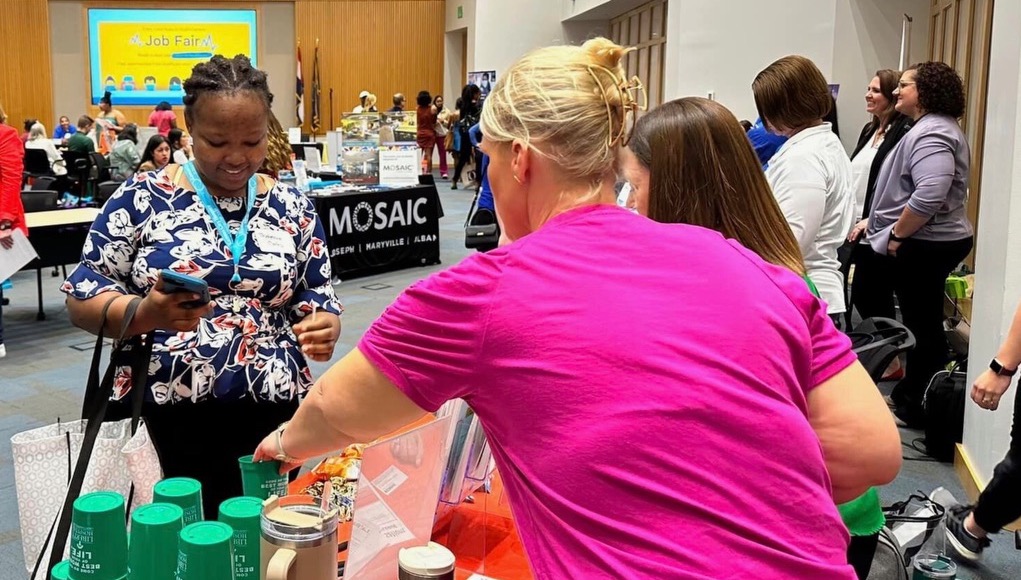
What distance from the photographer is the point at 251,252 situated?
193cm

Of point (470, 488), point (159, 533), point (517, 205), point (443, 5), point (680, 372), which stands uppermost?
point (443, 5)

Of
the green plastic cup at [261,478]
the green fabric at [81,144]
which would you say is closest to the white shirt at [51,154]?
the green fabric at [81,144]

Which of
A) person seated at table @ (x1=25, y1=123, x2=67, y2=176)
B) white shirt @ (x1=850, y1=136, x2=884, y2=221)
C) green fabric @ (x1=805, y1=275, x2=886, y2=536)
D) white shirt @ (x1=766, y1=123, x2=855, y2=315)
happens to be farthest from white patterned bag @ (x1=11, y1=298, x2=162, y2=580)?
person seated at table @ (x1=25, y1=123, x2=67, y2=176)

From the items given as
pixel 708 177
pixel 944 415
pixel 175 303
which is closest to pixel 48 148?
pixel 944 415

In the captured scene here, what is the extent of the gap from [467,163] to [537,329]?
15583 millimetres

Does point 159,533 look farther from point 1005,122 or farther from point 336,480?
point 1005,122

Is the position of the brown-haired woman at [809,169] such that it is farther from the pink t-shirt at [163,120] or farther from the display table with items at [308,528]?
the pink t-shirt at [163,120]

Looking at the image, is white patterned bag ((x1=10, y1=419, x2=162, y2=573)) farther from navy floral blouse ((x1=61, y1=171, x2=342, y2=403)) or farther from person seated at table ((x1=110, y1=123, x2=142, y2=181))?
person seated at table ((x1=110, y1=123, x2=142, y2=181))

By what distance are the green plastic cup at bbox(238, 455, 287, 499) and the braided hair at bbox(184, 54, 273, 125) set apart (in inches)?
32.8

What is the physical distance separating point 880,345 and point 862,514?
674mm

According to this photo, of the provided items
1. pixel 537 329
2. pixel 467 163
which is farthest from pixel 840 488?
pixel 467 163

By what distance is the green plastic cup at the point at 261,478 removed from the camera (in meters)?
1.43

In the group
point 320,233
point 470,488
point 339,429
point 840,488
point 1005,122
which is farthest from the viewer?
point 1005,122

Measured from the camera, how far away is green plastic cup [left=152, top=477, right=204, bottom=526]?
1.29 meters
